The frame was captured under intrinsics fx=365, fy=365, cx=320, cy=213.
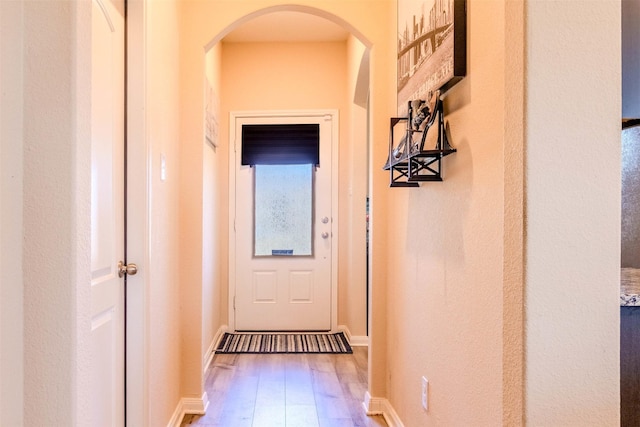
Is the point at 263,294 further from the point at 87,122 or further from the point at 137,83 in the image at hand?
the point at 87,122

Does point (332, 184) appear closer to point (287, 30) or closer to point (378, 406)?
point (287, 30)

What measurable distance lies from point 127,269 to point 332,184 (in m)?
2.31

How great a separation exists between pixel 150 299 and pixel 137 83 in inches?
36.8

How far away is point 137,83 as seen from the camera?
1556 millimetres

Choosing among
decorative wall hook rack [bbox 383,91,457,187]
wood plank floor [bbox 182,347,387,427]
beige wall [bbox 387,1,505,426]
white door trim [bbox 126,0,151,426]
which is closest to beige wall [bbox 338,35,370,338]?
wood plank floor [bbox 182,347,387,427]

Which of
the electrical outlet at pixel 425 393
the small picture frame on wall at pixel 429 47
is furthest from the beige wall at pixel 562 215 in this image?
the electrical outlet at pixel 425 393

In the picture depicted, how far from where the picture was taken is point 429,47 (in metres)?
1.37

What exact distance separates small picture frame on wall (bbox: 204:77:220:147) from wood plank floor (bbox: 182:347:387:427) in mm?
1795

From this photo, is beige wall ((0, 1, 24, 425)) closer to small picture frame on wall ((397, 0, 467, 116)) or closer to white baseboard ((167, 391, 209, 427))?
small picture frame on wall ((397, 0, 467, 116))

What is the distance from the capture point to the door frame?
11.6ft

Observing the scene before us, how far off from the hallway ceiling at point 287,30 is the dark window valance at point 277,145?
825mm

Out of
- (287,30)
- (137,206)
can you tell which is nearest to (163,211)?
(137,206)

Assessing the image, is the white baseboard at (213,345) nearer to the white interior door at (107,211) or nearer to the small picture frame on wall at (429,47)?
the white interior door at (107,211)

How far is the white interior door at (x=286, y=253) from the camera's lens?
11.7 ft
